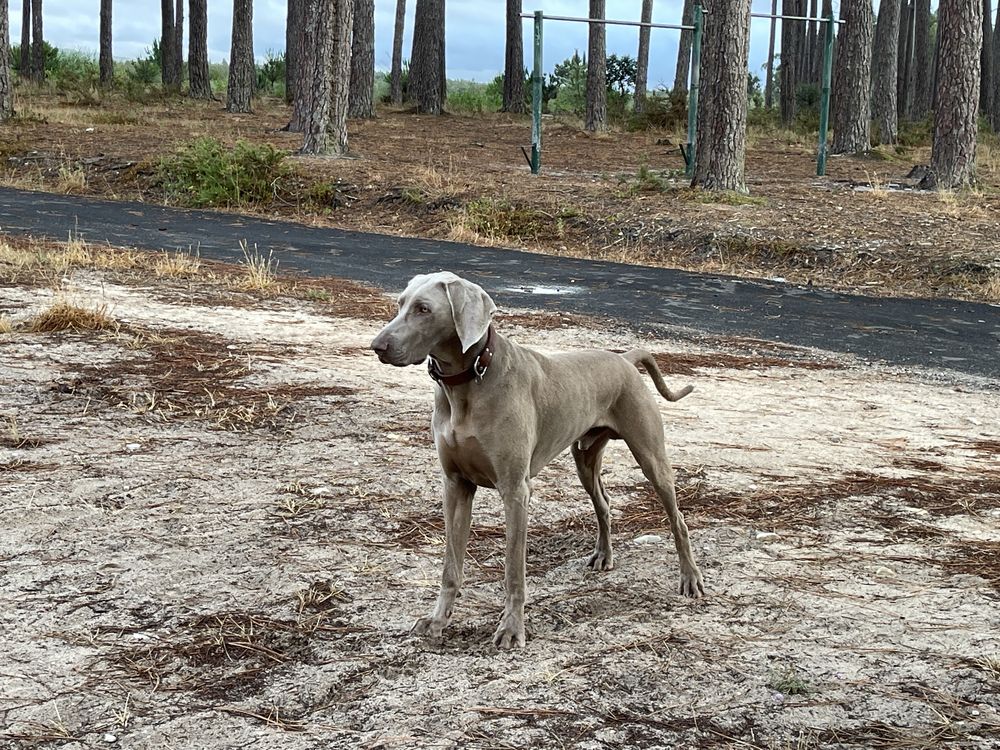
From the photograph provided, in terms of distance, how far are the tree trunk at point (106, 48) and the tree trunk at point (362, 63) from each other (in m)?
9.86

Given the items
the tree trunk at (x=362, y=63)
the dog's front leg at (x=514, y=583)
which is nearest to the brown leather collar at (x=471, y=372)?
the dog's front leg at (x=514, y=583)

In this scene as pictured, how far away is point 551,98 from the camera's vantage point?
1597 inches

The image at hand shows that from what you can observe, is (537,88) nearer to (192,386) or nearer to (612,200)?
(612,200)

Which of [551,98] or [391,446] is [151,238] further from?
[551,98]

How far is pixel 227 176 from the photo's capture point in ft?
61.7

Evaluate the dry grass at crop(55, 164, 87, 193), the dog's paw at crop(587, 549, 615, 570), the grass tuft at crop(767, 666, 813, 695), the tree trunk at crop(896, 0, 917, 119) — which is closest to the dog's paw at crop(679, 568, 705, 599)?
the dog's paw at crop(587, 549, 615, 570)

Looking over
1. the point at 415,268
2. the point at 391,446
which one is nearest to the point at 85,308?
the point at 391,446

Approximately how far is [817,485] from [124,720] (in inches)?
150

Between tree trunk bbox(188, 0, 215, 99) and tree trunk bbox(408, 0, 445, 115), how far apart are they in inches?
241

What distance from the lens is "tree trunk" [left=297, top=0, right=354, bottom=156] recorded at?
20.9 metres

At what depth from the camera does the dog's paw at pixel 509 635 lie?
413 centimetres

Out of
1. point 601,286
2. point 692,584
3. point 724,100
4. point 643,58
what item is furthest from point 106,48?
point 692,584

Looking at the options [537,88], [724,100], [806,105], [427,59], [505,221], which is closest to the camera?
[505,221]

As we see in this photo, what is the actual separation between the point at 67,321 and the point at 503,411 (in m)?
6.02
